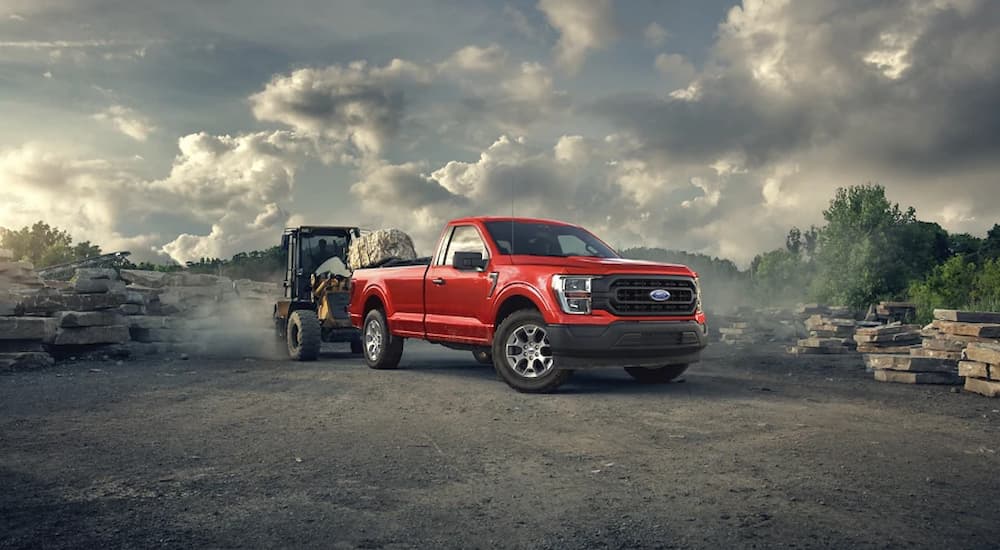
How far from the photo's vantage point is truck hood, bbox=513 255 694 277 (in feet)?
32.2

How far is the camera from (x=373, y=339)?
1341cm

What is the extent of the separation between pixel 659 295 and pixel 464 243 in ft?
10.4

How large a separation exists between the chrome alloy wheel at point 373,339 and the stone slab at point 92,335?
7035 millimetres

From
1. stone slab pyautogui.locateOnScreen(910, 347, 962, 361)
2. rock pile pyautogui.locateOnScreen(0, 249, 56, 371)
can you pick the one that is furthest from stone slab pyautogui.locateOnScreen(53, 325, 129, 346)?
stone slab pyautogui.locateOnScreen(910, 347, 962, 361)

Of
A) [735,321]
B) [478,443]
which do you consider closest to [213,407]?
[478,443]

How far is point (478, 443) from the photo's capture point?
7078 millimetres

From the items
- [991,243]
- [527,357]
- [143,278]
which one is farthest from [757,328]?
[991,243]

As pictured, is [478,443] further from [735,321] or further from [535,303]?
[735,321]

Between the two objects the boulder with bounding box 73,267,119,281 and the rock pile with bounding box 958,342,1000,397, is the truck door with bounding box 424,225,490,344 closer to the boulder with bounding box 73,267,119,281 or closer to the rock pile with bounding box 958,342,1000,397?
the rock pile with bounding box 958,342,1000,397

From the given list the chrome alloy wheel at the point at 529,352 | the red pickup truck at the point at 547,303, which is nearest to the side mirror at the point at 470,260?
the red pickup truck at the point at 547,303

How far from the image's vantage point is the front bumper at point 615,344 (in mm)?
9617

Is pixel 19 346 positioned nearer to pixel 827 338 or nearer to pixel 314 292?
pixel 314 292

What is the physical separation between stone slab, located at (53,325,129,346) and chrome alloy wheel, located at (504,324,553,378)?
1094 cm

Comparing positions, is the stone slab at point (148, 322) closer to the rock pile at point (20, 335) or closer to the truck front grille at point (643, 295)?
the rock pile at point (20, 335)
